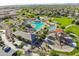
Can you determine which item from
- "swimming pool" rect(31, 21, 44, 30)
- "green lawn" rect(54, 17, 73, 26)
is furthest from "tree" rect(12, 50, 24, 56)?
"green lawn" rect(54, 17, 73, 26)

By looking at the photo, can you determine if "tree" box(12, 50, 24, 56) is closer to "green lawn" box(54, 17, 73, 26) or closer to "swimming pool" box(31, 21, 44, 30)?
"swimming pool" box(31, 21, 44, 30)

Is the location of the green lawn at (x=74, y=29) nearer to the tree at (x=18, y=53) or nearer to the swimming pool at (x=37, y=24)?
the swimming pool at (x=37, y=24)

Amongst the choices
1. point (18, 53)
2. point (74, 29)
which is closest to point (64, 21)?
point (74, 29)

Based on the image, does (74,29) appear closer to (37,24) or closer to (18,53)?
(37,24)

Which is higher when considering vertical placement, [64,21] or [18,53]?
[64,21]

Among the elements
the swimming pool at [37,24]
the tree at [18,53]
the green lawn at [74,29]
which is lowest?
the tree at [18,53]

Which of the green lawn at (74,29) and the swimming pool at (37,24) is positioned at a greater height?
the swimming pool at (37,24)

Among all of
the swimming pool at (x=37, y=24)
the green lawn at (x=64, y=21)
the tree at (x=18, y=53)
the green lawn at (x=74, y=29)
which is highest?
the green lawn at (x=64, y=21)

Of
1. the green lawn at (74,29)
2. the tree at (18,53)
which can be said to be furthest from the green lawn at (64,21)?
the tree at (18,53)

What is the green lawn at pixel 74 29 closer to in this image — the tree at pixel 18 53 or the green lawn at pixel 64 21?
the green lawn at pixel 64 21

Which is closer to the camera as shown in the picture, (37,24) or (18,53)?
(18,53)

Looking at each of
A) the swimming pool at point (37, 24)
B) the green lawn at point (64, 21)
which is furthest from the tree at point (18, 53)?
the green lawn at point (64, 21)

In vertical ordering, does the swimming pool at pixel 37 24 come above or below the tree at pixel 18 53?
above

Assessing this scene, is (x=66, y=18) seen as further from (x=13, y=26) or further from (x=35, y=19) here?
(x=13, y=26)
